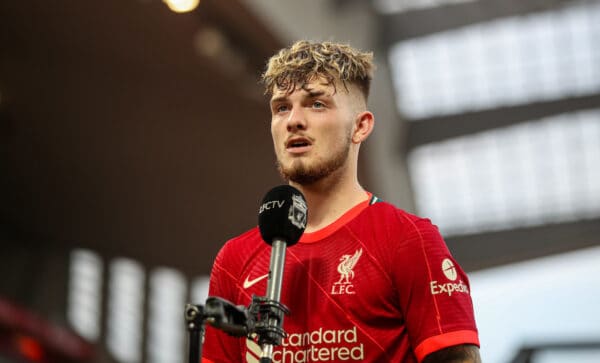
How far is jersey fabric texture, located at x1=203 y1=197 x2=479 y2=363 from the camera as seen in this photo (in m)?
3.77

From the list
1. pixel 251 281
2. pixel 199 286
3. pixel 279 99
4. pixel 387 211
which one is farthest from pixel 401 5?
pixel 251 281

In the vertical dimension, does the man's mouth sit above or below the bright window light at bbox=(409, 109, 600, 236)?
below

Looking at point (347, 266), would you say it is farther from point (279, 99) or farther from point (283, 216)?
point (279, 99)

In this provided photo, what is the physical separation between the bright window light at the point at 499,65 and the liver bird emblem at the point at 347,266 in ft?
60.5

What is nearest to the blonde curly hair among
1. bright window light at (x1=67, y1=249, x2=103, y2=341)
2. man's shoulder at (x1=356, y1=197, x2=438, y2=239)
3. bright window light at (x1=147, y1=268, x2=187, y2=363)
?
man's shoulder at (x1=356, y1=197, x2=438, y2=239)

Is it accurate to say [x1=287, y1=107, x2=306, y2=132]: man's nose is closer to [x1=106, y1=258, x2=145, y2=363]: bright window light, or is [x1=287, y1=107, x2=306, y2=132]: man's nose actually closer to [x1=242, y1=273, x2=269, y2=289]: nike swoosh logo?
[x1=242, y1=273, x2=269, y2=289]: nike swoosh logo

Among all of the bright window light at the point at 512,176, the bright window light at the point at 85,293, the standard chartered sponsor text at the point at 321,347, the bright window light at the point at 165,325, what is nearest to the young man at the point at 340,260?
the standard chartered sponsor text at the point at 321,347

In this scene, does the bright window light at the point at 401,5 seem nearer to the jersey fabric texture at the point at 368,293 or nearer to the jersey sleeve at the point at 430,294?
the jersey fabric texture at the point at 368,293

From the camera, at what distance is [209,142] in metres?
21.6

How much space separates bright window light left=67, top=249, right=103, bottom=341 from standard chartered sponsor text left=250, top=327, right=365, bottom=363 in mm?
27208

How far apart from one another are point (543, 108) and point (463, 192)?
549cm

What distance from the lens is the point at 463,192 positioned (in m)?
28.9

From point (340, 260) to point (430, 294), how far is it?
432 mm

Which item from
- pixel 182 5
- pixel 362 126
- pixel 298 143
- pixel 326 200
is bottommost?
pixel 326 200
